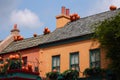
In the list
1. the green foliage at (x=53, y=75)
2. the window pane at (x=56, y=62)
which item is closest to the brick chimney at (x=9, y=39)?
the window pane at (x=56, y=62)

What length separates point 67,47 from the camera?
27.6m

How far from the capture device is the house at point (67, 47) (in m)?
26.0

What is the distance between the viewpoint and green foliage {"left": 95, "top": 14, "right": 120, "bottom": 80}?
23312mm

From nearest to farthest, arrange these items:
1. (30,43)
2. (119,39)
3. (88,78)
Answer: (119,39), (88,78), (30,43)

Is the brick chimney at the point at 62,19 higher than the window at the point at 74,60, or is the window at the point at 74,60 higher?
the brick chimney at the point at 62,19

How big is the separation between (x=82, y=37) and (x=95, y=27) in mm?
1788

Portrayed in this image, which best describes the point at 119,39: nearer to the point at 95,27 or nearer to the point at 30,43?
the point at 95,27

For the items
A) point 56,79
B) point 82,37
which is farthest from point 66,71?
point 82,37

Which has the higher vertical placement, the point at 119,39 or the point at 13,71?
the point at 119,39

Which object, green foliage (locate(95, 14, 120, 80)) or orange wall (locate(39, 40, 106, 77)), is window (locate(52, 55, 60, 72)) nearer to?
orange wall (locate(39, 40, 106, 77))

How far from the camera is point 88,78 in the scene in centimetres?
2502

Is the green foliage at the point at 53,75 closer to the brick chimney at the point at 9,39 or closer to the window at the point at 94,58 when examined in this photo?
the window at the point at 94,58

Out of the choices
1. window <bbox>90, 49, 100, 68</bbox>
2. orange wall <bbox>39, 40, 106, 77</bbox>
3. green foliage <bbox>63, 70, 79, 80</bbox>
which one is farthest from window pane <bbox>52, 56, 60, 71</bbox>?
window <bbox>90, 49, 100, 68</bbox>

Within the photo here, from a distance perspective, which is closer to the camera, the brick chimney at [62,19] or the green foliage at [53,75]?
the green foliage at [53,75]
